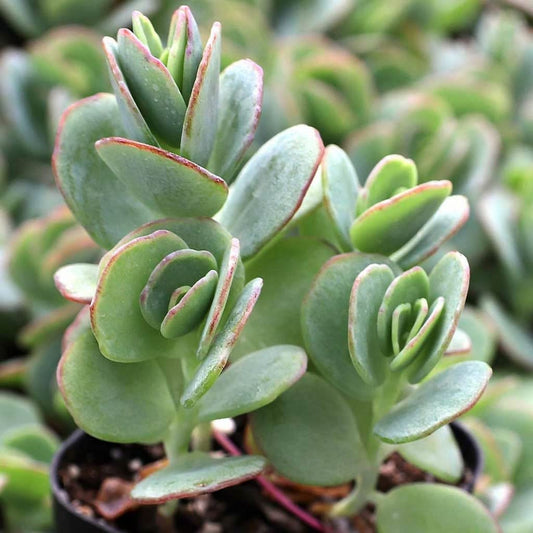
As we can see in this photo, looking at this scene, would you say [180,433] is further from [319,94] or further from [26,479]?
[319,94]

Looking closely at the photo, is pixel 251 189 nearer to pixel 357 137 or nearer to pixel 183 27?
pixel 183 27

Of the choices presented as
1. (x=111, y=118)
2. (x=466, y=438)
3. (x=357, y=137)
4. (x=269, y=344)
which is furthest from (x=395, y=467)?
(x=357, y=137)

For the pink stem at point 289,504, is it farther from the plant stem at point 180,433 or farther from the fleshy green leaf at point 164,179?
the fleshy green leaf at point 164,179

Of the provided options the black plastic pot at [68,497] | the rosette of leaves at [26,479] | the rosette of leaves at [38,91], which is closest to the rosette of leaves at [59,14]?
the rosette of leaves at [38,91]

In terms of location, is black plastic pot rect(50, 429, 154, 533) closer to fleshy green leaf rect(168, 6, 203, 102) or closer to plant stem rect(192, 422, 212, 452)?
plant stem rect(192, 422, 212, 452)

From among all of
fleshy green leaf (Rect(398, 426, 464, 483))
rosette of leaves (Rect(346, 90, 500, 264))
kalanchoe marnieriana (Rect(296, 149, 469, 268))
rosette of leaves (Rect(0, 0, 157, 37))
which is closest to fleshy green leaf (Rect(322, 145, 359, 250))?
kalanchoe marnieriana (Rect(296, 149, 469, 268))
